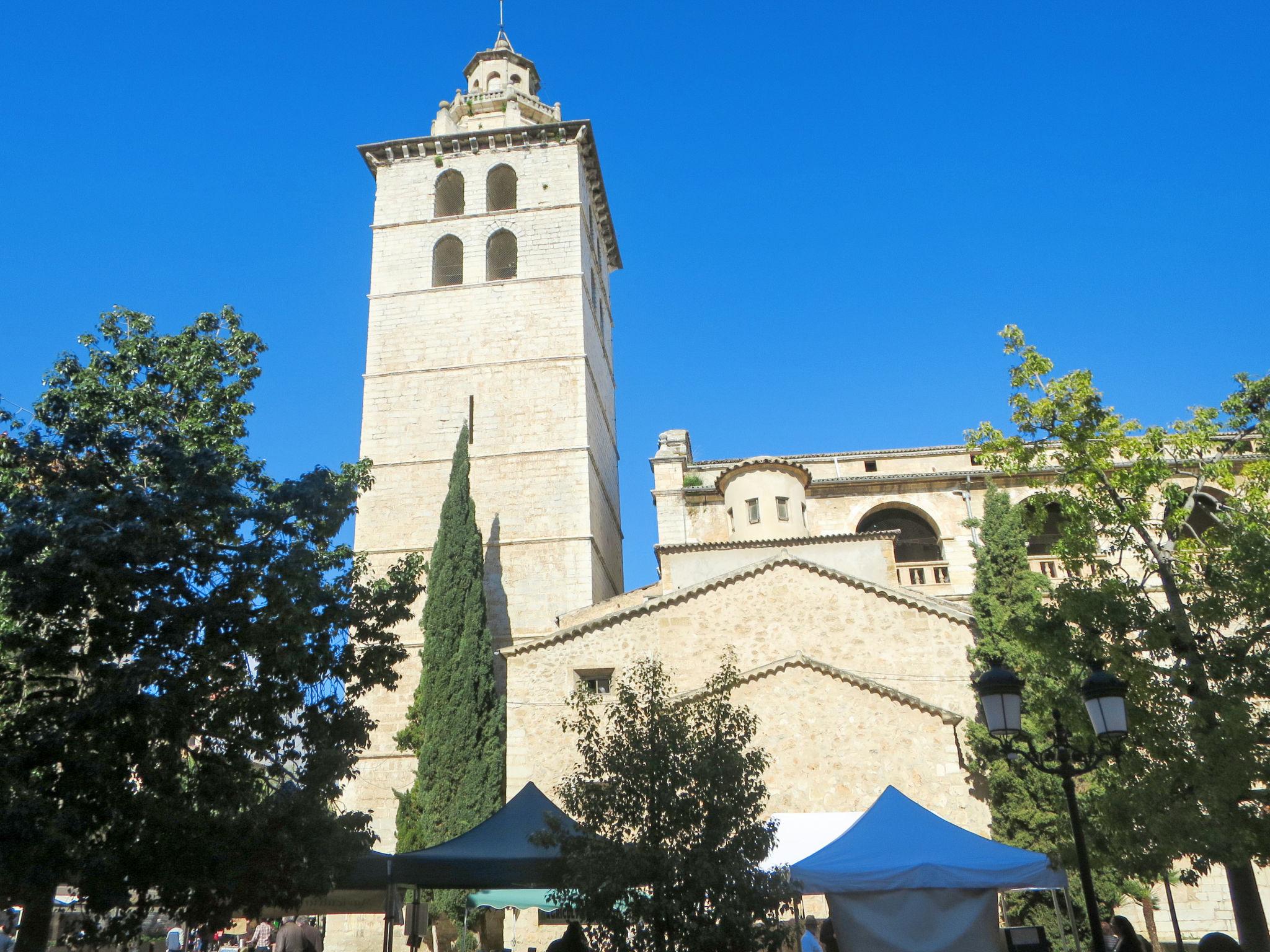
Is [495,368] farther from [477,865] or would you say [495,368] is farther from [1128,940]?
[1128,940]

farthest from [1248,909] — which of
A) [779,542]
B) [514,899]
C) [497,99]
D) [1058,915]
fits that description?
[497,99]

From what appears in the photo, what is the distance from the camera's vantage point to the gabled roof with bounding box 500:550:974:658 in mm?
20109

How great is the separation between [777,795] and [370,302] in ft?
59.8

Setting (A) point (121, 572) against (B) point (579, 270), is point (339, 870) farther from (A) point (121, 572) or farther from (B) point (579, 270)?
(B) point (579, 270)

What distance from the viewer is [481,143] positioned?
101ft

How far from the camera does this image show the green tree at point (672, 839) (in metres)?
8.73

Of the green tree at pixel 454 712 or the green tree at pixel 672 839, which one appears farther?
the green tree at pixel 454 712

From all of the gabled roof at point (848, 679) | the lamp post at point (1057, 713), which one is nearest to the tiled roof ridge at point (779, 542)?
the gabled roof at point (848, 679)

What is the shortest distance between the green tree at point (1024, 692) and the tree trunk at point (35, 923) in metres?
10.6

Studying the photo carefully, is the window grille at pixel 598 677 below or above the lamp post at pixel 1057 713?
above

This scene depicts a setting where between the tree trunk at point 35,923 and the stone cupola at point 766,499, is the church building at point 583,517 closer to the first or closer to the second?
the stone cupola at point 766,499

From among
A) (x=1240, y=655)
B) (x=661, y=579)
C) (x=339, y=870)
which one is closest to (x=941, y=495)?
(x=661, y=579)

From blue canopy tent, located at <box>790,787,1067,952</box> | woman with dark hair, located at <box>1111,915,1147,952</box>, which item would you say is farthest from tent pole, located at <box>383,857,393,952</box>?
woman with dark hair, located at <box>1111,915,1147,952</box>

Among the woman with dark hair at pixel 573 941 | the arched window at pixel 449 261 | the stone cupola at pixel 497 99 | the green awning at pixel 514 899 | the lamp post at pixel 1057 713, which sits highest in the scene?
the stone cupola at pixel 497 99
